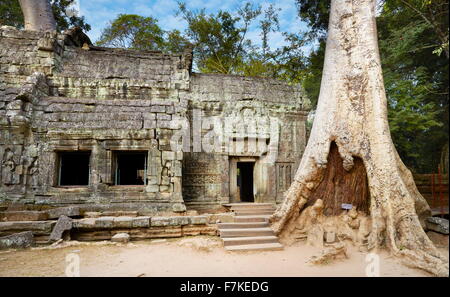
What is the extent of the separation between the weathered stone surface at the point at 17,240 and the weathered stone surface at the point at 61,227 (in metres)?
0.35

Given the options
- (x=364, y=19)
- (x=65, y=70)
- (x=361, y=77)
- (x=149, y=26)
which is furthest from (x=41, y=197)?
(x=149, y=26)

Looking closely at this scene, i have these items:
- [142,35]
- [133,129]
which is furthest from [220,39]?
[133,129]

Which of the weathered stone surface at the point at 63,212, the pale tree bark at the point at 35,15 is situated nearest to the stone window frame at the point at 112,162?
the weathered stone surface at the point at 63,212

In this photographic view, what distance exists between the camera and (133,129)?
21.2 ft

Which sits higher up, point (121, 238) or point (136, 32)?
point (136, 32)

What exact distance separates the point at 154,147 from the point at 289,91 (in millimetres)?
5639

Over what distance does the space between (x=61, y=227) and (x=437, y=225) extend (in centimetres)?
714

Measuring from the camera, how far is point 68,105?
6629 millimetres

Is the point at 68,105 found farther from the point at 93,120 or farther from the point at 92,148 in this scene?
the point at 92,148

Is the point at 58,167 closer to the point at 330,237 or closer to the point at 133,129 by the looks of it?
the point at 133,129

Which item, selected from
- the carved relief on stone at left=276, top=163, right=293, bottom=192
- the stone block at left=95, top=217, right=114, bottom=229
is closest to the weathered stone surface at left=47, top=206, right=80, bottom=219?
the stone block at left=95, top=217, right=114, bottom=229

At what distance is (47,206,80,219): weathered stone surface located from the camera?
5.52 meters

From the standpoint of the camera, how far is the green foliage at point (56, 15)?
13883 mm

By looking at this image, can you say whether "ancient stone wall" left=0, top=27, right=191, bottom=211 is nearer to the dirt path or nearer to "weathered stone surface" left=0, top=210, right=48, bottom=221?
"weathered stone surface" left=0, top=210, right=48, bottom=221
